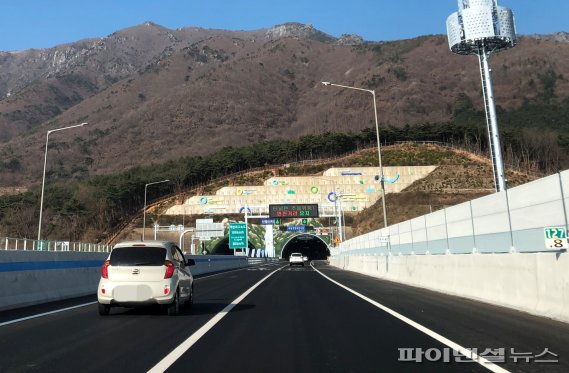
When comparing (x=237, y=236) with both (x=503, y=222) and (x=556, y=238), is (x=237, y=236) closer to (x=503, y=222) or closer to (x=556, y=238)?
(x=503, y=222)

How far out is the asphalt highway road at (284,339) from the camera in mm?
6801

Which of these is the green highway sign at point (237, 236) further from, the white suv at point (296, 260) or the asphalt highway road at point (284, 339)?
the asphalt highway road at point (284, 339)

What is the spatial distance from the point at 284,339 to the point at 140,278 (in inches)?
174

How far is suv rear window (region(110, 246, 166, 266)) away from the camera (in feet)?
39.1

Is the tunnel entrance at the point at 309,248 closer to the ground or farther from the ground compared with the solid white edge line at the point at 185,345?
farther from the ground

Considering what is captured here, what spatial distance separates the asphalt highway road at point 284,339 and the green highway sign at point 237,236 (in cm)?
6839

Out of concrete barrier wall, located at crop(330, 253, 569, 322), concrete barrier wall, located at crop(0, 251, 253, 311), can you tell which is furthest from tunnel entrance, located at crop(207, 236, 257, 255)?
concrete barrier wall, located at crop(330, 253, 569, 322)

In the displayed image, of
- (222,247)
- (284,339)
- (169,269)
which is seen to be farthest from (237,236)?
(284,339)

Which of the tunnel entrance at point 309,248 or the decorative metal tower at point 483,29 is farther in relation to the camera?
the tunnel entrance at point 309,248

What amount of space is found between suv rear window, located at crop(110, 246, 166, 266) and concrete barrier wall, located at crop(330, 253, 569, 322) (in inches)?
329

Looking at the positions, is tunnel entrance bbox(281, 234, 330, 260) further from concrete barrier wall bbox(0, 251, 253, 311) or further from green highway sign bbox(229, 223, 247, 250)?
concrete barrier wall bbox(0, 251, 253, 311)

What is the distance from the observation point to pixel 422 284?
21875 mm

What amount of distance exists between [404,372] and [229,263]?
53807 mm

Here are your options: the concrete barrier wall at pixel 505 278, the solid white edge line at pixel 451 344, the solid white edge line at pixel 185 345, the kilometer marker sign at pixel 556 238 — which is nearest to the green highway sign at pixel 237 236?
the concrete barrier wall at pixel 505 278
